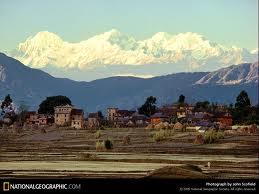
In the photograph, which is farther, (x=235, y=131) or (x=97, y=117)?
(x=235, y=131)

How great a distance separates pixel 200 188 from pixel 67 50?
27.4 feet

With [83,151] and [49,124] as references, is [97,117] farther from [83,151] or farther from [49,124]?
[83,151]

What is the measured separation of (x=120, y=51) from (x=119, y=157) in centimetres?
674

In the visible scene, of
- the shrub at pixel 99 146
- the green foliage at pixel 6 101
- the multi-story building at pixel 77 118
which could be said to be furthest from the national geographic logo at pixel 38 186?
the multi-story building at pixel 77 118

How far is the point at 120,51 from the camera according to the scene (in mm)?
24109

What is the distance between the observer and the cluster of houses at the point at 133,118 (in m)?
36.9

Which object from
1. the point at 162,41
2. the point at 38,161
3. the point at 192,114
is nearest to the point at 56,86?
the point at 38,161

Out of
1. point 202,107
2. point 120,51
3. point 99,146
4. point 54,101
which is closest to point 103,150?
point 99,146

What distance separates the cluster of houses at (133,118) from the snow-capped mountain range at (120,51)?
8.40 metres

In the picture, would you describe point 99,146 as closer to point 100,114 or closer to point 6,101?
point 100,114

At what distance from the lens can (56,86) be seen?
2558 cm

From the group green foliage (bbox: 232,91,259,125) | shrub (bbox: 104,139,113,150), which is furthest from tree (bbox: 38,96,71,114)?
green foliage (bbox: 232,91,259,125)

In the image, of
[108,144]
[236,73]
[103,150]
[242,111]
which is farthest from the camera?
[236,73]

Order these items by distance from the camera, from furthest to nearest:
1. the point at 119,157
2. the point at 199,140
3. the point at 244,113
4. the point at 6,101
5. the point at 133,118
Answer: the point at 244,113
the point at 133,118
the point at 199,140
the point at 119,157
the point at 6,101
